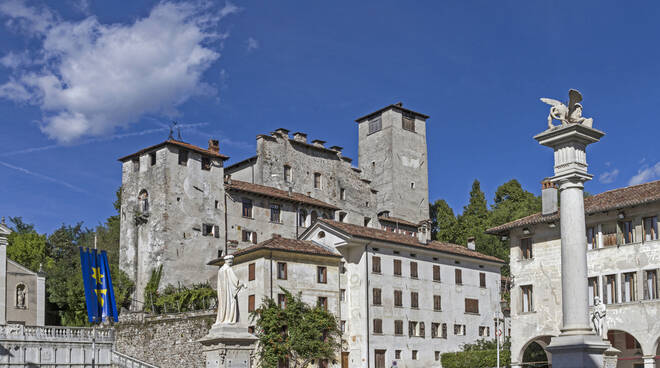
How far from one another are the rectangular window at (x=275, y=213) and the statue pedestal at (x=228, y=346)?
39.0 meters

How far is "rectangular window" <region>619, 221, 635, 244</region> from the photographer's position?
38.4m

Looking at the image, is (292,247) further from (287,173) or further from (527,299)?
(287,173)

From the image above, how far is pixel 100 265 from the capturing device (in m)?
51.4

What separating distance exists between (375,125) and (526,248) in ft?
114

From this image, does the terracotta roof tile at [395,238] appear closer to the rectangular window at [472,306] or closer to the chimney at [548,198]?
the rectangular window at [472,306]

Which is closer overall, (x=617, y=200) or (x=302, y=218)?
(x=617, y=200)

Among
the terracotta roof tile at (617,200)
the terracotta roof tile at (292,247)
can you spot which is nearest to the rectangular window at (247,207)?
the terracotta roof tile at (292,247)

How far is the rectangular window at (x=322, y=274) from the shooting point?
163 feet

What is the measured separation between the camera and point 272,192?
60812mm

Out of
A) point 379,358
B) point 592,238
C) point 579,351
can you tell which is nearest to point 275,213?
point 379,358

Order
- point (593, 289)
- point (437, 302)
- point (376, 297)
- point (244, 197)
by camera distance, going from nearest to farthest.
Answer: point (593, 289), point (376, 297), point (437, 302), point (244, 197)

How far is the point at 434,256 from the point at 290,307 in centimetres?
1247

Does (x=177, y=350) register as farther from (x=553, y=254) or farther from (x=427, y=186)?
(x=427, y=186)

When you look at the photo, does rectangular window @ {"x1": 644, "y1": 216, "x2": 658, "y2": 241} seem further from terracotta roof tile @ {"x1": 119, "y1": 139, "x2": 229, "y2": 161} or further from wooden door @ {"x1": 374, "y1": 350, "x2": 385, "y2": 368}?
terracotta roof tile @ {"x1": 119, "y1": 139, "x2": 229, "y2": 161}
